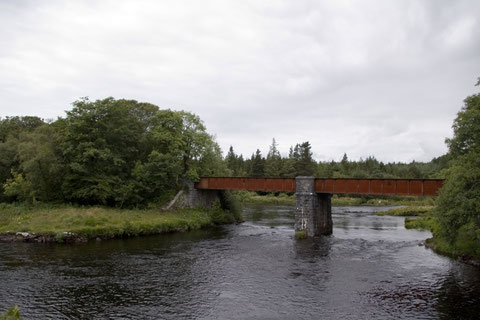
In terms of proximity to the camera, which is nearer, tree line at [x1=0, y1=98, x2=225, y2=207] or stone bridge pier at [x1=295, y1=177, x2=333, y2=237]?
stone bridge pier at [x1=295, y1=177, x2=333, y2=237]

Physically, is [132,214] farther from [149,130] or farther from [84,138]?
[149,130]

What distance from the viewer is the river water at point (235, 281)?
60.2 ft

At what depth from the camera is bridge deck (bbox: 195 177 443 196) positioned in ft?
120

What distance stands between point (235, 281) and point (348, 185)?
874 inches

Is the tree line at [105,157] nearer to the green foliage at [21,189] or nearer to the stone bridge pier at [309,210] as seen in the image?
the green foliage at [21,189]

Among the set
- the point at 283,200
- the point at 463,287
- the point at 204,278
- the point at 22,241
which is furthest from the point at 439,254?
the point at 283,200

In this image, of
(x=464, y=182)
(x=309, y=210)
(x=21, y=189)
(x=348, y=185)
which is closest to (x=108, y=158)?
(x=21, y=189)

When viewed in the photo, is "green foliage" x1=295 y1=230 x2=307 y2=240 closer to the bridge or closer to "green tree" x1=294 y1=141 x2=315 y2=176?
the bridge

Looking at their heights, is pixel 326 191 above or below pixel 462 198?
above

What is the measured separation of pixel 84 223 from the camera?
37.2m

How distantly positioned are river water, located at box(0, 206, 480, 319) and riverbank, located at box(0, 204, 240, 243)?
1.91 m

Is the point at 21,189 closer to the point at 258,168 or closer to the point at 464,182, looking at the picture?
the point at 464,182

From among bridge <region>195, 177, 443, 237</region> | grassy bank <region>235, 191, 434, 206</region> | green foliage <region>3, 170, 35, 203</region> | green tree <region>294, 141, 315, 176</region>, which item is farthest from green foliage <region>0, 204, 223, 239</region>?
green tree <region>294, 141, 315, 176</region>

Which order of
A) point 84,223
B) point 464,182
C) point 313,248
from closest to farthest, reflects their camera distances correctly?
point 464,182 → point 313,248 → point 84,223
